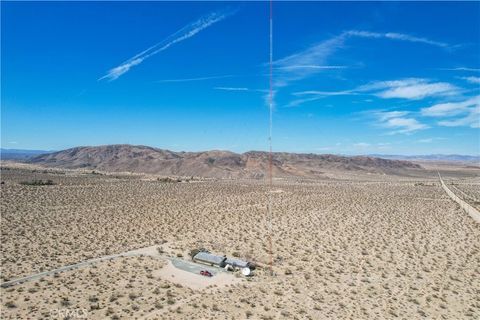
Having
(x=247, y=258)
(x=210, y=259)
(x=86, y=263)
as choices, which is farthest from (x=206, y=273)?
(x=86, y=263)

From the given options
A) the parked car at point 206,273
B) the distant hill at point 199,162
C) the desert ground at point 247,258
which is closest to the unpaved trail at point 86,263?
the desert ground at point 247,258

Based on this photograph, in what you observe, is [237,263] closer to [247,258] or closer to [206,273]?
[206,273]

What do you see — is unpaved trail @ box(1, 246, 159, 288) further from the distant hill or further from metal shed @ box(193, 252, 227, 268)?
the distant hill

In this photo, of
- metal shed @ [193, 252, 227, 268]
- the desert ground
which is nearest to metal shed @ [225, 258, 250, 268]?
metal shed @ [193, 252, 227, 268]

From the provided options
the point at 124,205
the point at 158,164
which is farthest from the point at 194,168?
the point at 124,205

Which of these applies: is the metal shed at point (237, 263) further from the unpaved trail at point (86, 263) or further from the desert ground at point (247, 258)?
the unpaved trail at point (86, 263)

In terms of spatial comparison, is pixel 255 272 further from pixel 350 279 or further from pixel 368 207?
pixel 368 207
